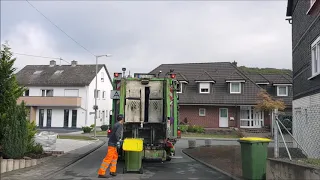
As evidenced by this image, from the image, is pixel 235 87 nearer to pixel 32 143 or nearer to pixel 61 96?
pixel 61 96

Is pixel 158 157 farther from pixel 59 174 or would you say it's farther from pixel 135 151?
pixel 59 174

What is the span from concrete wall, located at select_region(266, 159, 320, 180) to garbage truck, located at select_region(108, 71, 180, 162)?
4107mm

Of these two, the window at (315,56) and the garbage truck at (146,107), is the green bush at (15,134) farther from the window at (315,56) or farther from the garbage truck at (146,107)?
the window at (315,56)

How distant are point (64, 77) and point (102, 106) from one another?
264 inches

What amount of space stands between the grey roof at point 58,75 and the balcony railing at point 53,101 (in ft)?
7.38

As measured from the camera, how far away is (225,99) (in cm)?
3700

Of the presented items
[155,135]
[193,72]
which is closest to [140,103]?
[155,135]

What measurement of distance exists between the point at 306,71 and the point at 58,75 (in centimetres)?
3563

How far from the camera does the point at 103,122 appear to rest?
48.3 m

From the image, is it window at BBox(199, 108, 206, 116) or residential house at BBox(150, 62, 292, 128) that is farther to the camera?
window at BBox(199, 108, 206, 116)

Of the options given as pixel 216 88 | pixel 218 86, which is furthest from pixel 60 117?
pixel 218 86

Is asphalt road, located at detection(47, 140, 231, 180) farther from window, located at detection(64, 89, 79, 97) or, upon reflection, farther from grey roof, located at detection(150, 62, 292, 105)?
window, located at detection(64, 89, 79, 97)

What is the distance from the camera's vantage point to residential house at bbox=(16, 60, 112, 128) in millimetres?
41531

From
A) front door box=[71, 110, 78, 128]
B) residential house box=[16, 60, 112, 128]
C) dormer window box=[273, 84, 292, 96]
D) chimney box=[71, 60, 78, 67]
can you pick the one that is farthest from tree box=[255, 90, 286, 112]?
chimney box=[71, 60, 78, 67]
